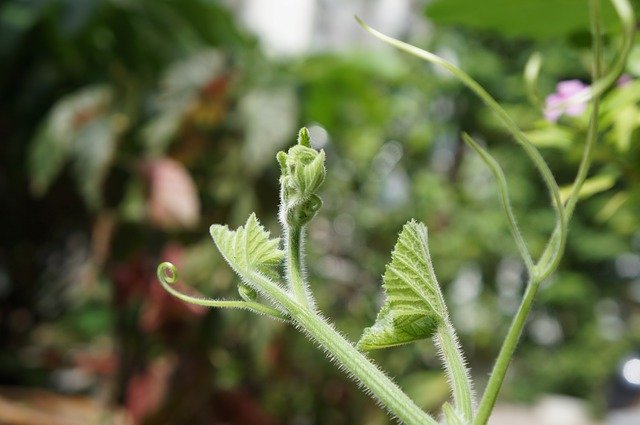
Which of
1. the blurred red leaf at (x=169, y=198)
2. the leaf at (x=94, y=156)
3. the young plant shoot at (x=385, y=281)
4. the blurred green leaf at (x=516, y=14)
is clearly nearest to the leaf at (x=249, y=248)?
the young plant shoot at (x=385, y=281)

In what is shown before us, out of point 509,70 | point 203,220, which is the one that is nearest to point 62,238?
point 203,220

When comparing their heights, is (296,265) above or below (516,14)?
below

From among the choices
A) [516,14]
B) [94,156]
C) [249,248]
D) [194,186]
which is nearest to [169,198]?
[94,156]

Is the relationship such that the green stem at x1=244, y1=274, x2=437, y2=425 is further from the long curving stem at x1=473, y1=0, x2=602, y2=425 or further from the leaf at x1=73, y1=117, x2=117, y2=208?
the leaf at x1=73, y1=117, x2=117, y2=208

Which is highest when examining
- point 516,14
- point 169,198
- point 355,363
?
point 169,198

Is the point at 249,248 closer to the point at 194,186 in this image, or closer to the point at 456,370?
the point at 456,370

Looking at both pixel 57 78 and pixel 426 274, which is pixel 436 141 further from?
pixel 426 274
